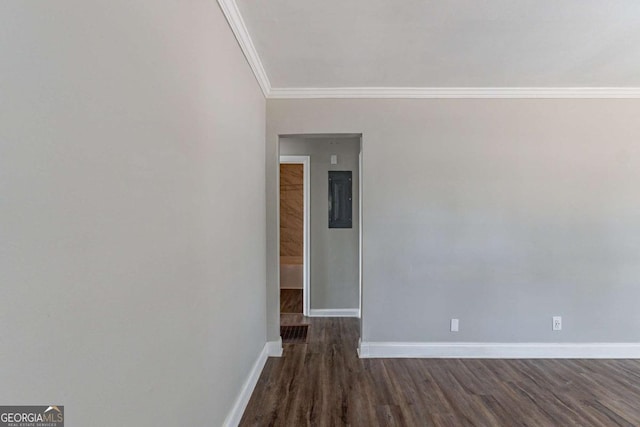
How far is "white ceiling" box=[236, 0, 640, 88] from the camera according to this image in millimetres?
1787

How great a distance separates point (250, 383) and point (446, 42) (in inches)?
113

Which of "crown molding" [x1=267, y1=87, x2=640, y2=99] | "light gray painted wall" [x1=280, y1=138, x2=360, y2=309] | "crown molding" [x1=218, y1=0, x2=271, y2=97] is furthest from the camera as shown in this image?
"light gray painted wall" [x1=280, y1=138, x2=360, y2=309]

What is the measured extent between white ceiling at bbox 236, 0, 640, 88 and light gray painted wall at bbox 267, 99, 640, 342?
325 mm

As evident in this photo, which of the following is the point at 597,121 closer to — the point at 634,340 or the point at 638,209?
the point at 638,209

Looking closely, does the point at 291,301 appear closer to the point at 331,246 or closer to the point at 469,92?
the point at 331,246

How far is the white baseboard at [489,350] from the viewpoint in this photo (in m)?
2.96

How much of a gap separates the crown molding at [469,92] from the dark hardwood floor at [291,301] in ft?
9.71

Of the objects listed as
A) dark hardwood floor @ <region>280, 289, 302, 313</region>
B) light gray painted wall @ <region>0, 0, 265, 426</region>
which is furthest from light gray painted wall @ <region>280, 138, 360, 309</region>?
light gray painted wall @ <region>0, 0, 265, 426</region>

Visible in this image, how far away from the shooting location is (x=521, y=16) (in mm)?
1854

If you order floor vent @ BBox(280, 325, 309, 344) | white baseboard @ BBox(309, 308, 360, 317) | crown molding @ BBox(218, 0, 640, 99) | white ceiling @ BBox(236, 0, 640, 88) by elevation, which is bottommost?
floor vent @ BBox(280, 325, 309, 344)

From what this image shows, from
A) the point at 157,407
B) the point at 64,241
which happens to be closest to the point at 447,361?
the point at 157,407

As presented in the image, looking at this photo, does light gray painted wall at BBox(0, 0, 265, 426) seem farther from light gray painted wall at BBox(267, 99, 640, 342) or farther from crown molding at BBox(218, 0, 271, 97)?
light gray painted wall at BBox(267, 99, 640, 342)

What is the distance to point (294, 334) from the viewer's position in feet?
11.6

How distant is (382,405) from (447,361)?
1.01m
